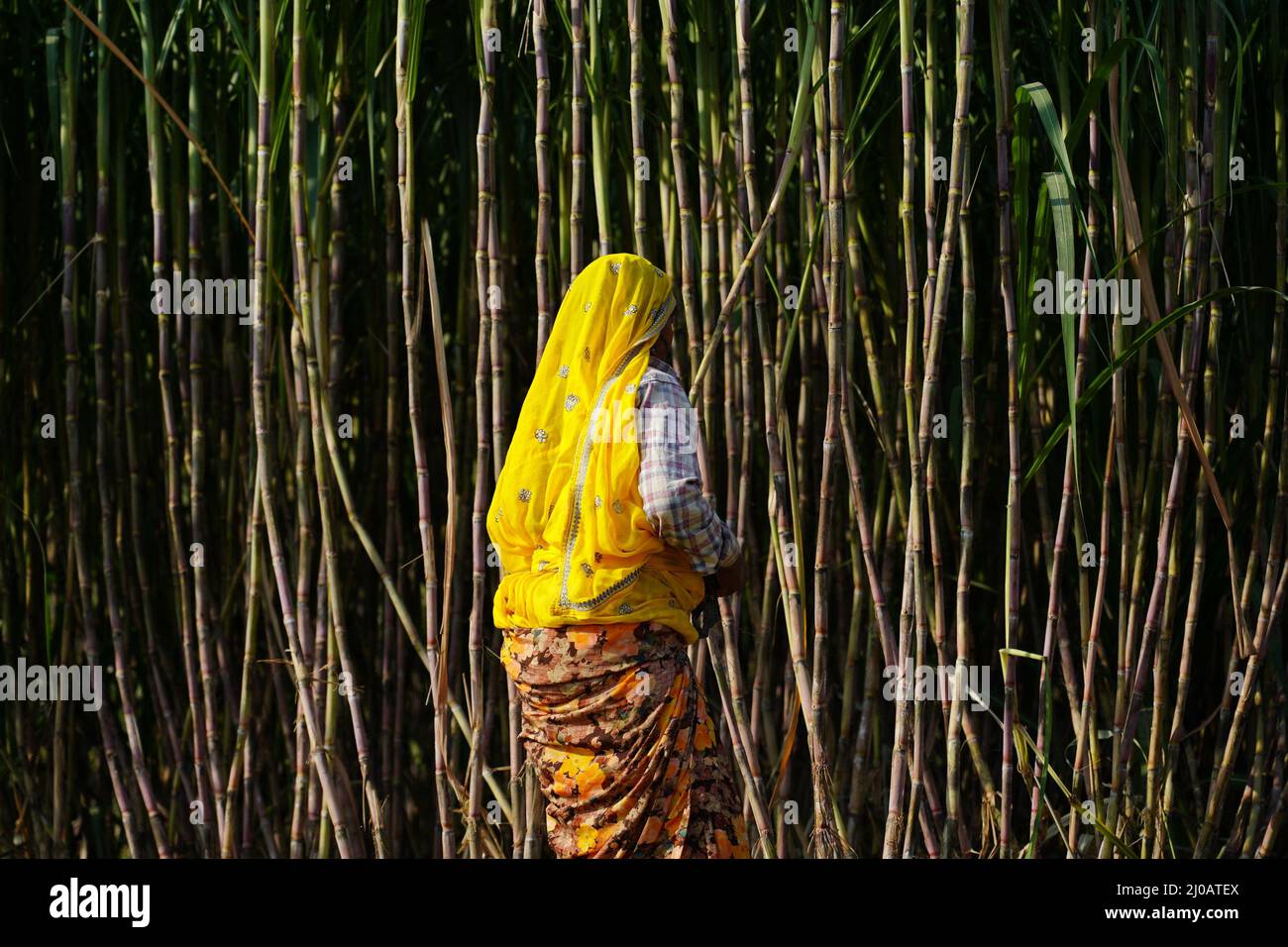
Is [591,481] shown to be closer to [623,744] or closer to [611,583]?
[611,583]

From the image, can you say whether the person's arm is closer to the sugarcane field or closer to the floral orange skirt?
the sugarcane field

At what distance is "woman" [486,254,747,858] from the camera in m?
1.36

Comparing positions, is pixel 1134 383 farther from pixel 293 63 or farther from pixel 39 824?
pixel 39 824

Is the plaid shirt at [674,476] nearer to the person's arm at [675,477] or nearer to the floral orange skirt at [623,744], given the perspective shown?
the person's arm at [675,477]

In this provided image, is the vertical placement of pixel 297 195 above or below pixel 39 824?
above

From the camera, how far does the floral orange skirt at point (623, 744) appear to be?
1389mm

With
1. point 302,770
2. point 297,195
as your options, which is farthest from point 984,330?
point 302,770

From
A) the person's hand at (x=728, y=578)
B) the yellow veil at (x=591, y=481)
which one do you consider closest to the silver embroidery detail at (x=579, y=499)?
the yellow veil at (x=591, y=481)

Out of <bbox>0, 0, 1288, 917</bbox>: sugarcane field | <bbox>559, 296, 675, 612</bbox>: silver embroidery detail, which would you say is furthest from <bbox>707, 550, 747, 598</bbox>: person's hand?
<bbox>559, 296, 675, 612</bbox>: silver embroidery detail

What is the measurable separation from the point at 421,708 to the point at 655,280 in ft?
3.37

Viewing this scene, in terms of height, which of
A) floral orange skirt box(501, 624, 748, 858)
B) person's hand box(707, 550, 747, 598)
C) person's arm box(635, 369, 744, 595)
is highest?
person's arm box(635, 369, 744, 595)

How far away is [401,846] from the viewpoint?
216cm

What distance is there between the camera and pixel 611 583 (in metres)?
1.37

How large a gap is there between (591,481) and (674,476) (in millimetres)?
97
